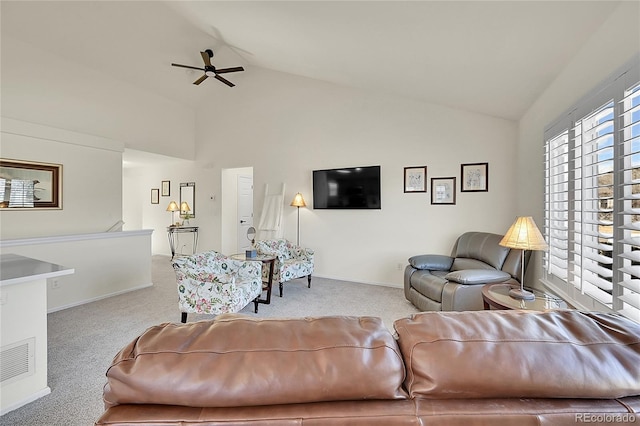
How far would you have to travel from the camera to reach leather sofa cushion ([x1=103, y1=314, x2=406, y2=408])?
2.15ft

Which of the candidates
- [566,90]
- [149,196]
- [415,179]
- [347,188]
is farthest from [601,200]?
[149,196]

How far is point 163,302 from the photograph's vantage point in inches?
158

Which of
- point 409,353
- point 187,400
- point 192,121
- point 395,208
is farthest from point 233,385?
point 192,121

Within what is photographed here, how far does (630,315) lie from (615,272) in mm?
233

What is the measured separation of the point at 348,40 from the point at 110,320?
4.00 m

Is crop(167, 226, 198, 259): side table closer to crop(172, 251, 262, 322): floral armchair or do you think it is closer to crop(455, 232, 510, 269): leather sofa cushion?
crop(172, 251, 262, 322): floral armchair

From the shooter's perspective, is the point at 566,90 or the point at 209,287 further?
the point at 209,287

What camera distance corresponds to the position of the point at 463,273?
118 inches

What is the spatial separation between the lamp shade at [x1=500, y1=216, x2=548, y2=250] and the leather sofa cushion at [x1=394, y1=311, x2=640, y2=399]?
163 cm

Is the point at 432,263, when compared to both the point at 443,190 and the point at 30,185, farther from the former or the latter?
the point at 30,185

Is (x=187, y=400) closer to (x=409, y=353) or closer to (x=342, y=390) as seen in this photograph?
(x=342, y=390)

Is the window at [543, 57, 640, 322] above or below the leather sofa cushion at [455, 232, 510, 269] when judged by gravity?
above

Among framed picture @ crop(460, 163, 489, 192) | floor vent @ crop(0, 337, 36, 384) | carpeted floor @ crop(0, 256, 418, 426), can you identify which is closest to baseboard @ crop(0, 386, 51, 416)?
carpeted floor @ crop(0, 256, 418, 426)

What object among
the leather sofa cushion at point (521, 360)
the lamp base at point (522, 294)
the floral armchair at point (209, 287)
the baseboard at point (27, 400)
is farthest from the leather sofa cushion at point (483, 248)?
the baseboard at point (27, 400)
